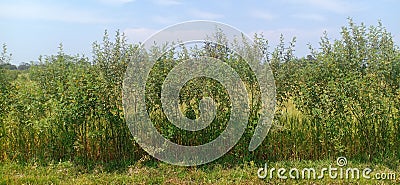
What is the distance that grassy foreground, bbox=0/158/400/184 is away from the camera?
189 inches

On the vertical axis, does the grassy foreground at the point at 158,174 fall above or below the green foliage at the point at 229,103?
below

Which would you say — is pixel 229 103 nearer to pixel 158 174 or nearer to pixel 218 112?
pixel 218 112

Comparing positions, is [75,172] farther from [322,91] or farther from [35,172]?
[322,91]

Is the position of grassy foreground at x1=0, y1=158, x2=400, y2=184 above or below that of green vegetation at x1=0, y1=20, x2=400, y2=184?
below

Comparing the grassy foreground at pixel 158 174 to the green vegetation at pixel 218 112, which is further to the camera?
the green vegetation at pixel 218 112

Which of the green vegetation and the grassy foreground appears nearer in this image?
the grassy foreground

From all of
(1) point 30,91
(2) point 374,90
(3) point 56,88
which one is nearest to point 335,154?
(2) point 374,90

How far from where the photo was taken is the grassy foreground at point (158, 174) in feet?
15.8

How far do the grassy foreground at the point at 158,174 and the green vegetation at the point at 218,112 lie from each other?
0.09 feet

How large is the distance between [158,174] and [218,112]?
1.29 metres

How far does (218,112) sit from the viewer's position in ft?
17.8

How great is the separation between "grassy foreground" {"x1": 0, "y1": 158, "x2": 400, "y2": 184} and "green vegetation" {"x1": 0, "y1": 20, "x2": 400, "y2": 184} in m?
0.03

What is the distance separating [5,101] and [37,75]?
0.64 m

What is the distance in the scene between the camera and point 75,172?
521 centimetres
